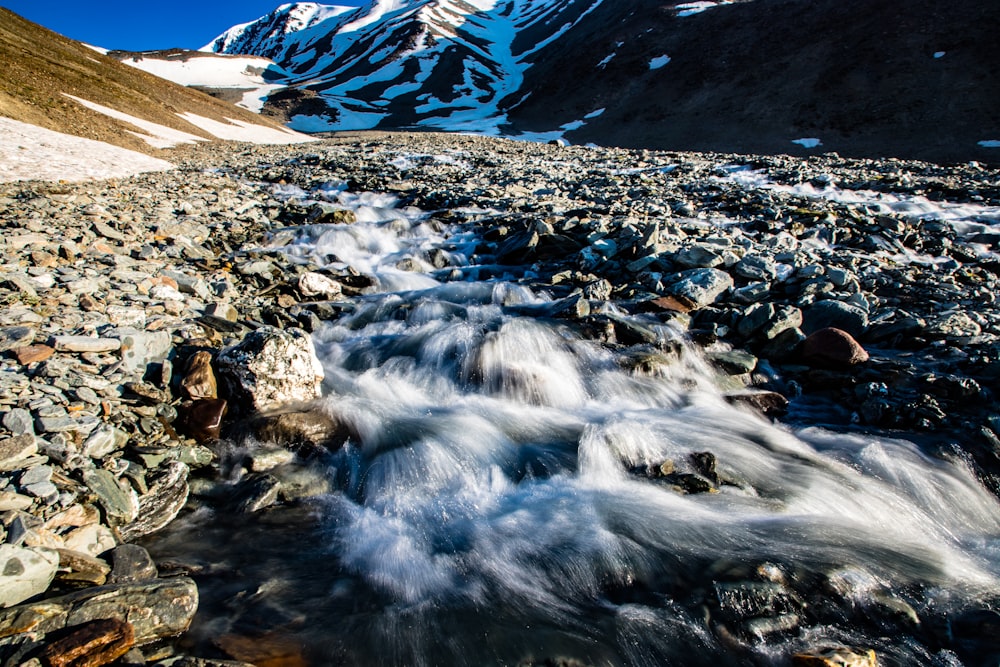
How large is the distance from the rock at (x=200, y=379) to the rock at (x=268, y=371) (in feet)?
0.29

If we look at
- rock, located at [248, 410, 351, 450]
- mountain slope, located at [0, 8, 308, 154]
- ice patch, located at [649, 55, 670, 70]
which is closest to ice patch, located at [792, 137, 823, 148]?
ice patch, located at [649, 55, 670, 70]

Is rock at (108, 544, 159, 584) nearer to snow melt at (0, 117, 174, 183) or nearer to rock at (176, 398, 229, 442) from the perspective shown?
rock at (176, 398, 229, 442)

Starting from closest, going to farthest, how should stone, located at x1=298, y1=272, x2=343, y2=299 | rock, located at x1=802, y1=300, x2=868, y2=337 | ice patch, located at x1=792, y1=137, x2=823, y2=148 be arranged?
rock, located at x1=802, y1=300, x2=868, y2=337 < stone, located at x1=298, y1=272, x2=343, y2=299 < ice patch, located at x1=792, y1=137, x2=823, y2=148

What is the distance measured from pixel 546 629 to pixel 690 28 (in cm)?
6883

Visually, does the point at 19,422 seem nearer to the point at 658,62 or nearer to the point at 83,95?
the point at 83,95

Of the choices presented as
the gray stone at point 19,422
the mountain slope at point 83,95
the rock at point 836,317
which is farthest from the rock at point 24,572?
the mountain slope at point 83,95

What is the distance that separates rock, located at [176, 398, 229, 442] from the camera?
3658mm

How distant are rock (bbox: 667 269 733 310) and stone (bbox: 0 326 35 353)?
20.2 feet

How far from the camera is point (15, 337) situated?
352 cm

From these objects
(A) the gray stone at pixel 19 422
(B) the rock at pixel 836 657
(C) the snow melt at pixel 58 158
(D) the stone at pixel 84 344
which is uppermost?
(C) the snow melt at pixel 58 158

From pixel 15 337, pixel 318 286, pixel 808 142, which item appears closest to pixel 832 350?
pixel 318 286

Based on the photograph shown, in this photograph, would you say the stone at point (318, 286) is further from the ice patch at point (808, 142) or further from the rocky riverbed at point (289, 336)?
the ice patch at point (808, 142)

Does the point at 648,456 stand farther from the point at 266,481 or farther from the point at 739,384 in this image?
the point at 266,481

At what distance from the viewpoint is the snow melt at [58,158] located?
10383mm
